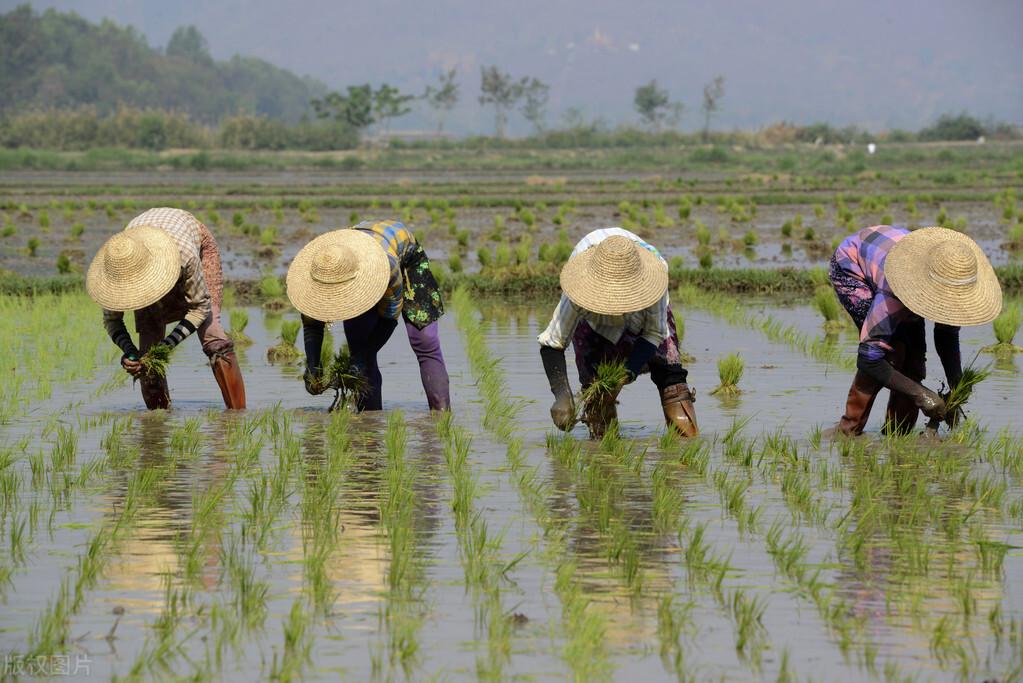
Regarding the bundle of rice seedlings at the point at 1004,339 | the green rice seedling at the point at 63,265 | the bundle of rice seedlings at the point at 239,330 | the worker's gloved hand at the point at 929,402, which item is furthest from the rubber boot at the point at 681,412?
the green rice seedling at the point at 63,265

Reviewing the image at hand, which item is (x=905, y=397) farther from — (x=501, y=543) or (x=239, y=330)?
(x=239, y=330)

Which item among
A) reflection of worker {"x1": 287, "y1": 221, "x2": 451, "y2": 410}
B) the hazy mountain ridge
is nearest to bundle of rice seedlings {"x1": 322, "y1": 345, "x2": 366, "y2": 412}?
reflection of worker {"x1": 287, "y1": 221, "x2": 451, "y2": 410}

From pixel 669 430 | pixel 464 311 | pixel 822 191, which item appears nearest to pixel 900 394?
pixel 669 430

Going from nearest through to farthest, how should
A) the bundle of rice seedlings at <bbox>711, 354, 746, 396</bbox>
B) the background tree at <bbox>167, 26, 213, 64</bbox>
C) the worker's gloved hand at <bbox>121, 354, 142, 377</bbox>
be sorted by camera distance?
the worker's gloved hand at <bbox>121, 354, 142, 377</bbox>
the bundle of rice seedlings at <bbox>711, 354, 746, 396</bbox>
the background tree at <bbox>167, 26, 213, 64</bbox>

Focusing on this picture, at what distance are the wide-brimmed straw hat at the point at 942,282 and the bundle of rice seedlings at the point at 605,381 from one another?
3.57 ft

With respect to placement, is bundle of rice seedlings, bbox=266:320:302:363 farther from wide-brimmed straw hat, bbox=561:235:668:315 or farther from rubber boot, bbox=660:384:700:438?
wide-brimmed straw hat, bbox=561:235:668:315

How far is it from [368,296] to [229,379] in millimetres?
1192

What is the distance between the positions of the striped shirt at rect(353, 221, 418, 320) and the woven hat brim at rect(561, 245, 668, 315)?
1120mm

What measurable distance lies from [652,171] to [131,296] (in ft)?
129

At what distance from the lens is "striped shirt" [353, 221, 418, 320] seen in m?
6.60

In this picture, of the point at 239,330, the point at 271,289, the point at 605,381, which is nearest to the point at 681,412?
the point at 605,381

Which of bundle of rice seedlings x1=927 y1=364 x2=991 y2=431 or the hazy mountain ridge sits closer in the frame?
bundle of rice seedlings x1=927 y1=364 x2=991 y2=431

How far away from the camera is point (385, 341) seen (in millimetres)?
7004

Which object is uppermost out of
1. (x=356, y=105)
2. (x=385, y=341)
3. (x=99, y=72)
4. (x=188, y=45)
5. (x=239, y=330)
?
(x=385, y=341)
